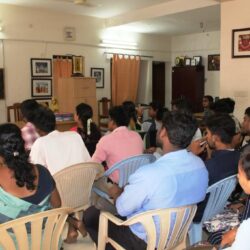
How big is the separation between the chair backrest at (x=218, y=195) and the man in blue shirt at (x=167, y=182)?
26 centimetres

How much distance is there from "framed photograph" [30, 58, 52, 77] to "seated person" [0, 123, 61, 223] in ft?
17.8

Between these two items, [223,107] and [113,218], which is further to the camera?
[223,107]

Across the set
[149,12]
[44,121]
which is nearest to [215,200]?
[44,121]

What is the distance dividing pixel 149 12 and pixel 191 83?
2.54 meters

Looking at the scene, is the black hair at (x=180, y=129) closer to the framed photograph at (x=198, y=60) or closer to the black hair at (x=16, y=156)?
the black hair at (x=16, y=156)

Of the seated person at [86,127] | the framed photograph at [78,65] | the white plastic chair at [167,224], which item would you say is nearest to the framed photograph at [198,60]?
the framed photograph at [78,65]

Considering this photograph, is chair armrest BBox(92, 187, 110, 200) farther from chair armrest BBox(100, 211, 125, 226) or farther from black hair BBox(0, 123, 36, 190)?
black hair BBox(0, 123, 36, 190)

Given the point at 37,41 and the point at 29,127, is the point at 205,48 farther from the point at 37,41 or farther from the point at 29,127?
the point at 29,127

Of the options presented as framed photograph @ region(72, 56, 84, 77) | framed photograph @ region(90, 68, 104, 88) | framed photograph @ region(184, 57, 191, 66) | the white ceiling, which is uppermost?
the white ceiling

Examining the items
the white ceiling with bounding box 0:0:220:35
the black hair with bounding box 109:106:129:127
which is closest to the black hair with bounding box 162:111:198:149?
the black hair with bounding box 109:106:129:127

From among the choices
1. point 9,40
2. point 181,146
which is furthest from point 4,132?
point 9,40

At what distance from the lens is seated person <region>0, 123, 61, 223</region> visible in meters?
1.65

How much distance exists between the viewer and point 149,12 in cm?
684

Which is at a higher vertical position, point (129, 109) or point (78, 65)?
point (78, 65)
